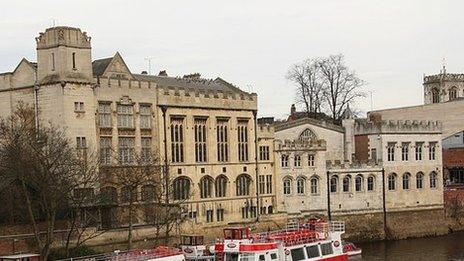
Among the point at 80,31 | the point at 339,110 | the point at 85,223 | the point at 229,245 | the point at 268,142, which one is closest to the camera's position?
the point at 229,245

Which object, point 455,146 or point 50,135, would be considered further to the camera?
point 455,146

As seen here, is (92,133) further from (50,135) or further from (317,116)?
(317,116)

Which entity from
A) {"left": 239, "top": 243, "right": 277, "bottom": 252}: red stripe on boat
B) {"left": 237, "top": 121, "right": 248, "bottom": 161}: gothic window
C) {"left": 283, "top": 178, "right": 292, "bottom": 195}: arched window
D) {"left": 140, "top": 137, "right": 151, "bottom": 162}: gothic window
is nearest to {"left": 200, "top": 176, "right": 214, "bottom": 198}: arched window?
{"left": 237, "top": 121, "right": 248, "bottom": 161}: gothic window

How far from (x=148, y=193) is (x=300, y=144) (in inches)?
692

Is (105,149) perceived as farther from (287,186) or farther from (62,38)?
(287,186)

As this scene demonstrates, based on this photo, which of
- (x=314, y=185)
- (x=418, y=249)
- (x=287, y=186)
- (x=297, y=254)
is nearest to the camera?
(x=297, y=254)

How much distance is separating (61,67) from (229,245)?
1615 cm

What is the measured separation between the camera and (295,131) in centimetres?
7325

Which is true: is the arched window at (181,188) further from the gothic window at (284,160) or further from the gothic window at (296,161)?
the gothic window at (296,161)

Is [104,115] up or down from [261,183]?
up

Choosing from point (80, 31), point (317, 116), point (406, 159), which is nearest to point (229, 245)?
point (80, 31)

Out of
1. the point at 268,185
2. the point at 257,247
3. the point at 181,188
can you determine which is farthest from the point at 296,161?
the point at 257,247

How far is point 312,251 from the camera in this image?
4972cm

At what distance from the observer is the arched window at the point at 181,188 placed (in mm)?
59656
